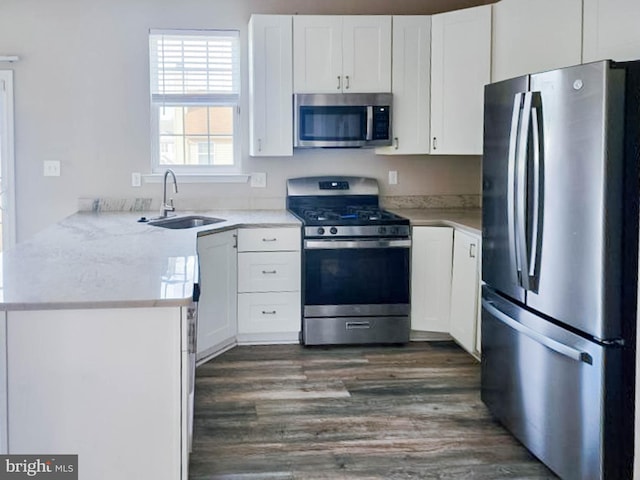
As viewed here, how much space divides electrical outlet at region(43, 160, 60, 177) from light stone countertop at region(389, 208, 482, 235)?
7.62 ft

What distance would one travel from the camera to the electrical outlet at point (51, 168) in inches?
188

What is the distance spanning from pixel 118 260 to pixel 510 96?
1.73m

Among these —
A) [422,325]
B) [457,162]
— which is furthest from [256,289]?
[457,162]

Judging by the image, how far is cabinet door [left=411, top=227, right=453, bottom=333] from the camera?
14.7 ft

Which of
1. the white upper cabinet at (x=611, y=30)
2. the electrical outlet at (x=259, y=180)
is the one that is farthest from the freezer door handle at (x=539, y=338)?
the electrical outlet at (x=259, y=180)

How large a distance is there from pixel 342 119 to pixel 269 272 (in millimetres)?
1125

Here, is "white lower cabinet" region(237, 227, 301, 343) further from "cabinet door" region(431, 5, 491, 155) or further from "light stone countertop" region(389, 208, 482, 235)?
"cabinet door" region(431, 5, 491, 155)

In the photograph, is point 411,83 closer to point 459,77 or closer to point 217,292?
point 459,77

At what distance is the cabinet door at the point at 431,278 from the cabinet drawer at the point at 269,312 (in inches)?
30.0

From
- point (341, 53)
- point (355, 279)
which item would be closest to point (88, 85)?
point (341, 53)

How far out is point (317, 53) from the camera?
4.62 meters

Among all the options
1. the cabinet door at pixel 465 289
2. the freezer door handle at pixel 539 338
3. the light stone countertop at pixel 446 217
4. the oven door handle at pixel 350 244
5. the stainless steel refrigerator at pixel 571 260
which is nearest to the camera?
the stainless steel refrigerator at pixel 571 260

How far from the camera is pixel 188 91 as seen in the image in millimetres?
4918

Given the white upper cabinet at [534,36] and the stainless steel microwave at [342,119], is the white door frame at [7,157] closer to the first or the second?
the stainless steel microwave at [342,119]
